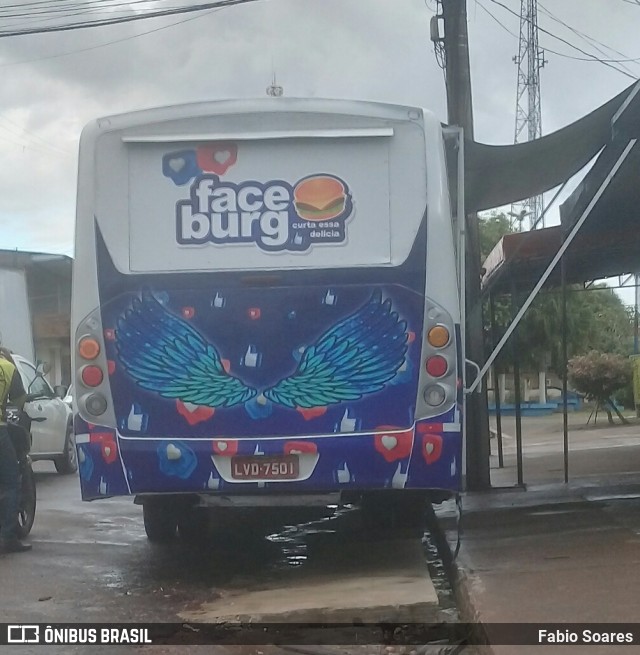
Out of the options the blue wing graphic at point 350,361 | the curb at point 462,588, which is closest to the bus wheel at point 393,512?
the curb at point 462,588

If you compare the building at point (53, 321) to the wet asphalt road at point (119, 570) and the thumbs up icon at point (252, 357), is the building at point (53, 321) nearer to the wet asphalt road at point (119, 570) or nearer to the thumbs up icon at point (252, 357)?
the wet asphalt road at point (119, 570)

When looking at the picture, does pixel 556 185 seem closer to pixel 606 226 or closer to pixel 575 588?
pixel 606 226

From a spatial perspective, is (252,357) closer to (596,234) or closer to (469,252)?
(469,252)

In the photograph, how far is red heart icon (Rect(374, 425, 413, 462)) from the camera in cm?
709

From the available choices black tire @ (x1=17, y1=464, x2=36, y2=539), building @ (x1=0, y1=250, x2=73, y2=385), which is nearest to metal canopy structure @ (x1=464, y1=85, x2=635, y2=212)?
black tire @ (x1=17, y1=464, x2=36, y2=539)

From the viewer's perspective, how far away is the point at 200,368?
7184 mm

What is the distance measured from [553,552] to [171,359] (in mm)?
2954

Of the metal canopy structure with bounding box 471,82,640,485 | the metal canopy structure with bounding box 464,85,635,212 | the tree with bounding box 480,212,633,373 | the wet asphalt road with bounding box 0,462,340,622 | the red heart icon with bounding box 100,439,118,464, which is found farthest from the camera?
the tree with bounding box 480,212,633,373

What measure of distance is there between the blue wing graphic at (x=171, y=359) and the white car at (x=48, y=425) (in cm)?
600

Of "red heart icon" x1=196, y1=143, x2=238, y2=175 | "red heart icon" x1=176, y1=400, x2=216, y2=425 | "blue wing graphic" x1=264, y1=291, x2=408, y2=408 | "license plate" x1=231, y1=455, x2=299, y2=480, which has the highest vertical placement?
"red heart icon" x1=196, y1=143, x2=238, y2=175

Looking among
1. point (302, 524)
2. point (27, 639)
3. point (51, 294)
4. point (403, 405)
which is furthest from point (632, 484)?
point (51, 294)

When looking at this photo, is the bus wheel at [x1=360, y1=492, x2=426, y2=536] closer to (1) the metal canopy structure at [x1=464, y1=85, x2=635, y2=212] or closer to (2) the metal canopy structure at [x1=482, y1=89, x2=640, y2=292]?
(2) the metal canopy structure at [x1=482, y1=89, x2=640, y2=292]

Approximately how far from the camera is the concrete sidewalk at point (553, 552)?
5.90m

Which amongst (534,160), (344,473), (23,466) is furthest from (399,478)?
(23,466)
